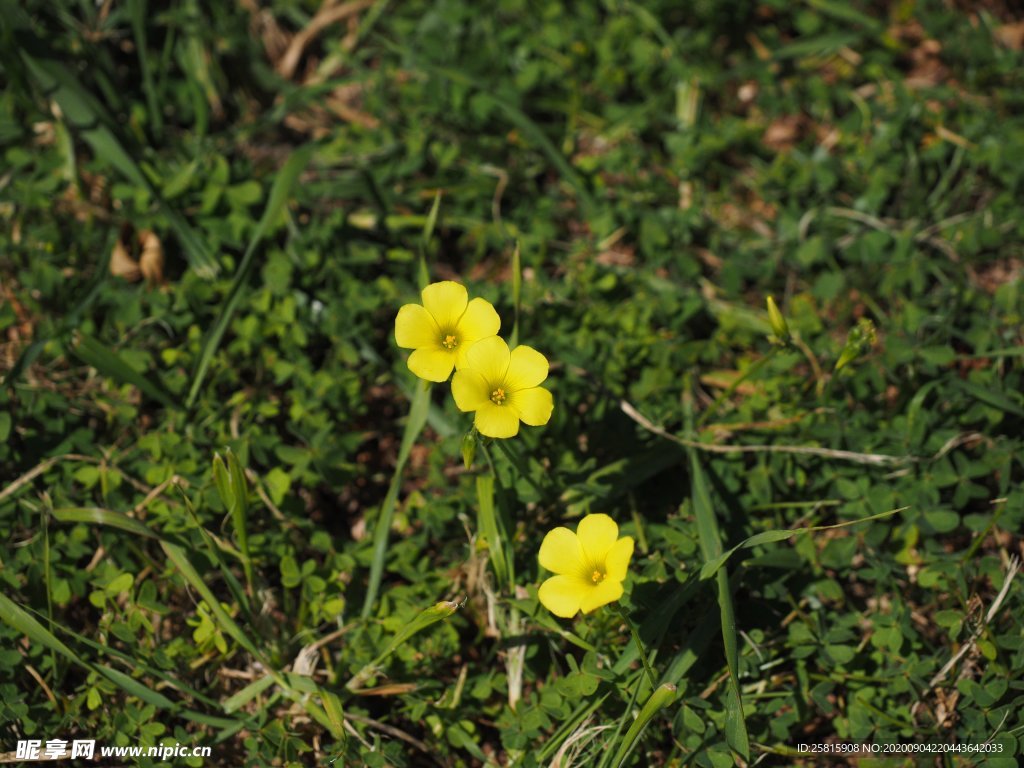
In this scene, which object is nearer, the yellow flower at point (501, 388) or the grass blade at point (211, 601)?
the yellow flower at point (501, 388)

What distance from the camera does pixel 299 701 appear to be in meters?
2.44

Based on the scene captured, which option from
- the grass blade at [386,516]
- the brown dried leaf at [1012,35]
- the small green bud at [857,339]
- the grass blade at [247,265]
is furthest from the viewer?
the brown dried leaf at [1012,35]

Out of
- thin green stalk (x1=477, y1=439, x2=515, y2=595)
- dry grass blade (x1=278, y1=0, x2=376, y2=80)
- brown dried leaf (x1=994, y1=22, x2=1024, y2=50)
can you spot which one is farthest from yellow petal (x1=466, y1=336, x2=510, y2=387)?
brown dried leaf (x1=994, y1=22, x2=1024, y2=50)

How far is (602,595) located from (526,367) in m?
0.61

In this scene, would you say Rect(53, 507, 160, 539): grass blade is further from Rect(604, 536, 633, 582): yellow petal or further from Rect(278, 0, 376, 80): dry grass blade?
Rect(278, 0, 376, 80): dry grass blade

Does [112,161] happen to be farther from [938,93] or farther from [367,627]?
[938,93]

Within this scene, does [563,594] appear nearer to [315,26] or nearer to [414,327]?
[414,327]

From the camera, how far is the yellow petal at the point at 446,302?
7.50 ft

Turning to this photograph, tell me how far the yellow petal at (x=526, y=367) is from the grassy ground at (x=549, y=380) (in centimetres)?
36

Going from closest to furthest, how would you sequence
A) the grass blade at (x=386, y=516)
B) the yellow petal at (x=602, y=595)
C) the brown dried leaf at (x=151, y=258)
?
the yellow petal at (x=602, y=595) < the grass blade at (x=386, y=516) < the brown dried leaf at (x=151, y=258)

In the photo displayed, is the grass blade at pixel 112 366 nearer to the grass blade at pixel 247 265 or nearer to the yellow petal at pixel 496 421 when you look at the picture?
the grass blade at pixel 247 265

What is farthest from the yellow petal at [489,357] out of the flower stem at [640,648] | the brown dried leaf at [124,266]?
the brown dried leaf at [124,266]

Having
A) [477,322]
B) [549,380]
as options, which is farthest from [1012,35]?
[477,322]

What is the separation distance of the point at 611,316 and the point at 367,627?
54.8 inches
